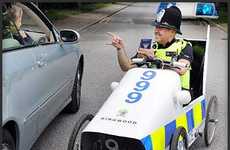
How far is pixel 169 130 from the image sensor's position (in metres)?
4.74

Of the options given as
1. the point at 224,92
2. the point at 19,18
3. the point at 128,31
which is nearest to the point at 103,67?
the point at 224,92

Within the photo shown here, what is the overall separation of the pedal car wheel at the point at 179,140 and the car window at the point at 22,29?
1.65 metres

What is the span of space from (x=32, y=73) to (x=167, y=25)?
145 cm

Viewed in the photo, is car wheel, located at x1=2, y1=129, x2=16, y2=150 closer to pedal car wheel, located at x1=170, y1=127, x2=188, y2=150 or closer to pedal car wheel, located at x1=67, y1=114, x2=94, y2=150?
pedal car wheel, located at x1=67, y1=114, x2=94, y2=150

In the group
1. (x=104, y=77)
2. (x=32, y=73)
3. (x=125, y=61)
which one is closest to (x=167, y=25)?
(x=125, y=61)

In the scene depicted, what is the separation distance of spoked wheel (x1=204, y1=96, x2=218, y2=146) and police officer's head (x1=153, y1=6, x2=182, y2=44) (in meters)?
1.00

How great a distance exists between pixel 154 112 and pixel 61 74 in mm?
1882

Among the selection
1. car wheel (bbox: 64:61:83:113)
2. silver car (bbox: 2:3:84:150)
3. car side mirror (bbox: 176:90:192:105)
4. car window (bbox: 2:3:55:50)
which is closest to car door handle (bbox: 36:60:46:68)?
silver car (bbox: 2:3:84:150)

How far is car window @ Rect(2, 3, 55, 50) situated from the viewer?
506cm

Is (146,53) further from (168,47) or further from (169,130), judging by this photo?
(169,130)

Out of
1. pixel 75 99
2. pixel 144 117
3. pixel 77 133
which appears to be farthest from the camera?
pixel 75 99

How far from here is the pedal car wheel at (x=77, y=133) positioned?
181 inches

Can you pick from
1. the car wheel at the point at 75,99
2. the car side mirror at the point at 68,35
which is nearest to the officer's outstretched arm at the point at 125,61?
the car side mirror at the point at 68,35

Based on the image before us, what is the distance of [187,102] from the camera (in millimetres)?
5020
